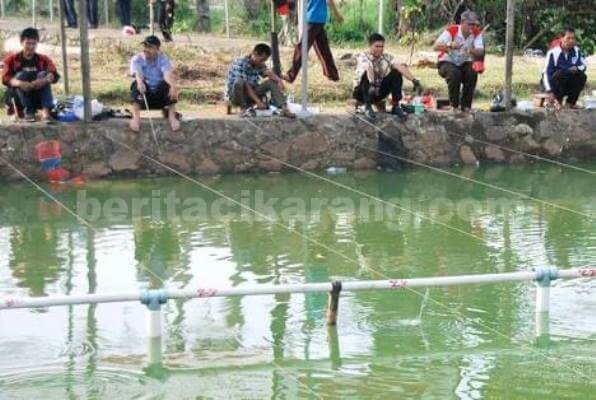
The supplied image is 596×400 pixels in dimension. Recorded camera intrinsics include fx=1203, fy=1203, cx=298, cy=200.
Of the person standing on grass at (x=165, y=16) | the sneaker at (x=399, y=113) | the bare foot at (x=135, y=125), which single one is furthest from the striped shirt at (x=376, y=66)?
the person standing on grass at (x=165, y=16)

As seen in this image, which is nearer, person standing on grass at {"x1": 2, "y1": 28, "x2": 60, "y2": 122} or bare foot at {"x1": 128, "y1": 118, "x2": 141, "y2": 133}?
person standing on grass at {"x1": 2, "y1": 28, "x2": 60, "y2": 122}

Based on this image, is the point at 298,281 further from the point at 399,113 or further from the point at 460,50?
the point at 460,50

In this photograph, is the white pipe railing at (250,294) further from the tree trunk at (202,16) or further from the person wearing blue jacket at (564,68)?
the tree trunk at (202,16)

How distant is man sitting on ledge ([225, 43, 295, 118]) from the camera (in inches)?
506

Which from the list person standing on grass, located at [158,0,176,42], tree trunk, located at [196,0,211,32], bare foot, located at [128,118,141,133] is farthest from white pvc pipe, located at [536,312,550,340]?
tree trunk, located at [196,0,211,32]

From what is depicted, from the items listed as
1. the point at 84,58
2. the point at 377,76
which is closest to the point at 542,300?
the point at 377,76

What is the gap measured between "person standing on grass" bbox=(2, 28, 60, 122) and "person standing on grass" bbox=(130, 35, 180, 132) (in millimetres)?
818

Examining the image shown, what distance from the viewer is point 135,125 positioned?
12.3 m

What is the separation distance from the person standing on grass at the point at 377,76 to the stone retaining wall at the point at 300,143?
0.26 m

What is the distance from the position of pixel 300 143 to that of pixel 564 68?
10.6ft

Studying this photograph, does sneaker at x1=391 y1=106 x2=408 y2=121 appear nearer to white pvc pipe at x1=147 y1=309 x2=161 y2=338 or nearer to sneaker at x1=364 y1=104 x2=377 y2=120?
sneaker at x1=364 y1=104 x2=377 y2=120

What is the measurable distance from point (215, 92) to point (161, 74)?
8.37ft

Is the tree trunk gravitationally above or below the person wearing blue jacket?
above

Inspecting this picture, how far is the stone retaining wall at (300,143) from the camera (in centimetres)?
1220
